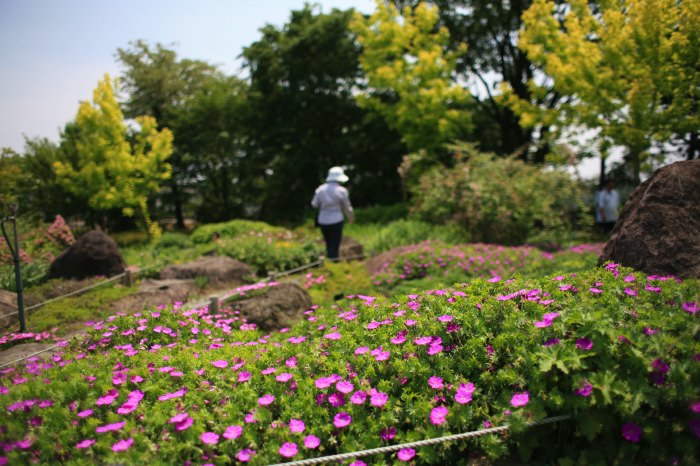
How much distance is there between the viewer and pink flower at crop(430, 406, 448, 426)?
7.45ft

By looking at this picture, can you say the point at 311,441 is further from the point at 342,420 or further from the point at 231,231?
the point at 231,231

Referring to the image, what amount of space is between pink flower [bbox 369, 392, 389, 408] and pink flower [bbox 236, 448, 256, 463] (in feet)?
2.08

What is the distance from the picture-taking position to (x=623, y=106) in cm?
980

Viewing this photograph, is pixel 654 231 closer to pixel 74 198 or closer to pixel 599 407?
pixel 599 407

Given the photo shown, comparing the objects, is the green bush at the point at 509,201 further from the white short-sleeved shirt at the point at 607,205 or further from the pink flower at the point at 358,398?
the pink flower at the point at 358,398

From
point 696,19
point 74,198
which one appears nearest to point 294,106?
point 74,198

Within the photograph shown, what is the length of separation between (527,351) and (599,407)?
42 cm

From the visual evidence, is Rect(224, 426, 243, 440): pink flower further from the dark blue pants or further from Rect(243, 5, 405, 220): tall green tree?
Rect(243, 5, 405, 220): tall green tree

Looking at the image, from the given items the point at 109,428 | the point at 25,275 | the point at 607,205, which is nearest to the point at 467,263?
the point at 109,428

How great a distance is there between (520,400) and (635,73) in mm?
9179

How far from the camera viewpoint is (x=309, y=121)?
2275 centimetres

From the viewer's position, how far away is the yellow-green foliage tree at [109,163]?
609 inches

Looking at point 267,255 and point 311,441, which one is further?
point 267,255

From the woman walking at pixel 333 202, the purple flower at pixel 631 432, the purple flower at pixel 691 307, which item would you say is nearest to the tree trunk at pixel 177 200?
the woman walking at pixel 333 202
